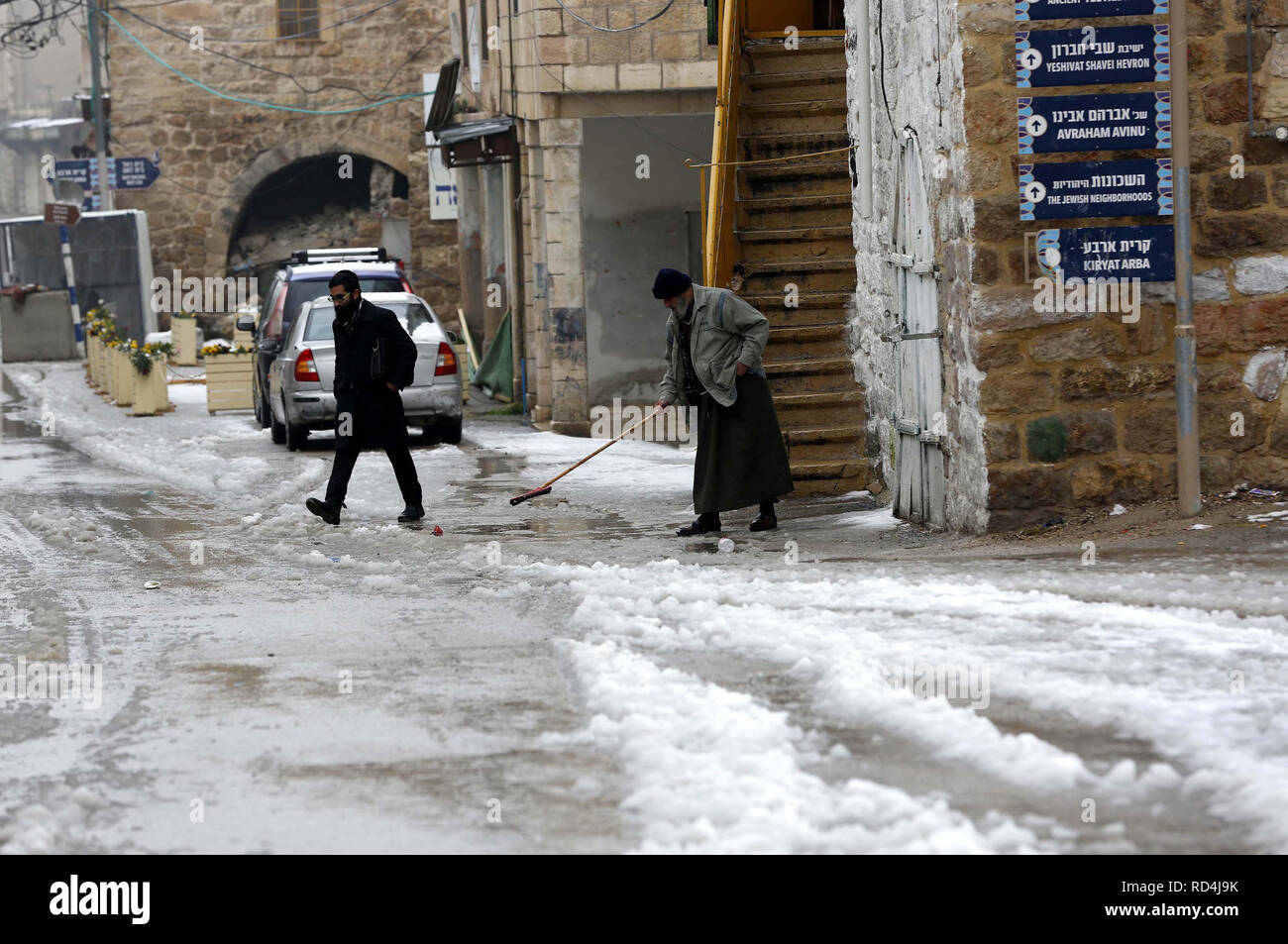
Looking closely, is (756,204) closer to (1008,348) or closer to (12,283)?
(1008,348)

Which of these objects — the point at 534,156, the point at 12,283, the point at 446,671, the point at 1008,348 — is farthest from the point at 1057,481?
the point at 12,283

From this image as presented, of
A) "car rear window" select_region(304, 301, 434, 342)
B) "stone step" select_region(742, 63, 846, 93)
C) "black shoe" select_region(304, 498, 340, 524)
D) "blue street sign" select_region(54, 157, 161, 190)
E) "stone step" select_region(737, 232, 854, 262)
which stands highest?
"blue street sign" select_region(54, 157, 161, 190)

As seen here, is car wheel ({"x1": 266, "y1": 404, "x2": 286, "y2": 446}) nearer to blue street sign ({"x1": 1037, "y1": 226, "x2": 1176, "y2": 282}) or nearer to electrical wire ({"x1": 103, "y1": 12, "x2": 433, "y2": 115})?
blue street sign ({"x1": 1037, "y1": 226, "x2": 1176, "y2": 282})

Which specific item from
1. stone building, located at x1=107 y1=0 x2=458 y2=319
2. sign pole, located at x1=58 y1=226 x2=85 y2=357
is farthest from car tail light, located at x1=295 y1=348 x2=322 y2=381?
stone building, located at x1=107 y1=0 x2=458 y2=319

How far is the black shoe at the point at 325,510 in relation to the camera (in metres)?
11.5

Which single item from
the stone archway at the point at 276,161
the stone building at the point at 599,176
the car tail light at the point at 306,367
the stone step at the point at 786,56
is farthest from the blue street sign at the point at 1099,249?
the stone archway at the point at 276,161

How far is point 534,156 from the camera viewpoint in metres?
20.0

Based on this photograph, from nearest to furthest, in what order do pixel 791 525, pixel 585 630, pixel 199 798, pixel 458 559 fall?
pixel 199 798
pixel 585 630
pixel 458 559
pixel 791 525

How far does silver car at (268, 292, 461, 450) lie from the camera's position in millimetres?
17188

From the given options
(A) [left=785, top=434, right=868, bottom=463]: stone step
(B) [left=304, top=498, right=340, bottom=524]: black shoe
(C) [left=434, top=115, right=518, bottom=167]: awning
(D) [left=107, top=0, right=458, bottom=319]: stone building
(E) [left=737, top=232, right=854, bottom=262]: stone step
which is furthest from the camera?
(D) [left=107, top=0, right=458, bottom=319]: stone building

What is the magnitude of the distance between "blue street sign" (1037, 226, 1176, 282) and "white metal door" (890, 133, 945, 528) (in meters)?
0.91

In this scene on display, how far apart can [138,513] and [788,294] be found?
4.92 m

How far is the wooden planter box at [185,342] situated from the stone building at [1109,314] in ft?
75.9

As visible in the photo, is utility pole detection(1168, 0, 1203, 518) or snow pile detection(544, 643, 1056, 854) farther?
utility pole detection(1168, 0, 1203, 518)
